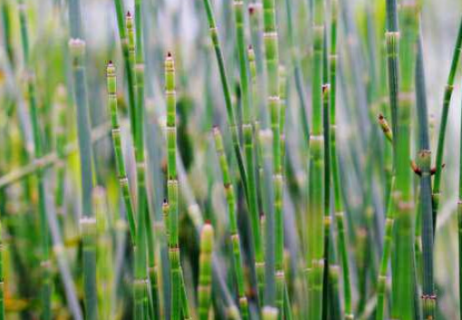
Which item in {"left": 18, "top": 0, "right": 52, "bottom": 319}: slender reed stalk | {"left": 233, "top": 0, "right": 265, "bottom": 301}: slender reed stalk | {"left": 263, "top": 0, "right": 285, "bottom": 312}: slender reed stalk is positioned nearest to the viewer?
{"left": 263, "top": 0, "right": 285, "bottom": 312}: slender reed stalk

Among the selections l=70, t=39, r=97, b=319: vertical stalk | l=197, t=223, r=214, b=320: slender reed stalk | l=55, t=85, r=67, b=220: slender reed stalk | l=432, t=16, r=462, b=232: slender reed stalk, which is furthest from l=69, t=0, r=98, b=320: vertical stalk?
l=55, t=85, r=67, b=220: slender reed stalk

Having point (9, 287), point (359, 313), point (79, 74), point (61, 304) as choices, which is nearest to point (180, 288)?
point (79, 74)

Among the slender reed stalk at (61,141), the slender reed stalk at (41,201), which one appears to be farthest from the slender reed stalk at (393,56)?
the slender reed stalk at (61,141)

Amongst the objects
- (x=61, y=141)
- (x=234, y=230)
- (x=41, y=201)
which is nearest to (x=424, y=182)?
(x=234, y=230)

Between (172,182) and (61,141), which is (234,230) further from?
(61,141)

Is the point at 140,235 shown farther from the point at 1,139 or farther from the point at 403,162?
the point at 1,139

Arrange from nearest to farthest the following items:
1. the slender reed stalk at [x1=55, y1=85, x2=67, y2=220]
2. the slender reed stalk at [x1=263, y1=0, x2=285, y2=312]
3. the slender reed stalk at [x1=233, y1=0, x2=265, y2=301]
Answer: the slender reed stalk at [x1=263, y1=0, x2=285, y2=312] < the slender reed stalk at [x1=233, y1=0, x2=265, y2=301] < the slender reed stalk at [x1=55, y1=85, x2=67, y2=220]

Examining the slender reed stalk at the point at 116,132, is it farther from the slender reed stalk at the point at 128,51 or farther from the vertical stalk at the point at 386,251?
the vertical stalk at the point at 386,251

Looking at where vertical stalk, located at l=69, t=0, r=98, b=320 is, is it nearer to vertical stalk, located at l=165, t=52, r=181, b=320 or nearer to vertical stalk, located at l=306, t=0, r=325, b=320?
vertical stalk, located at l=165, t=52, r=181, b=320
